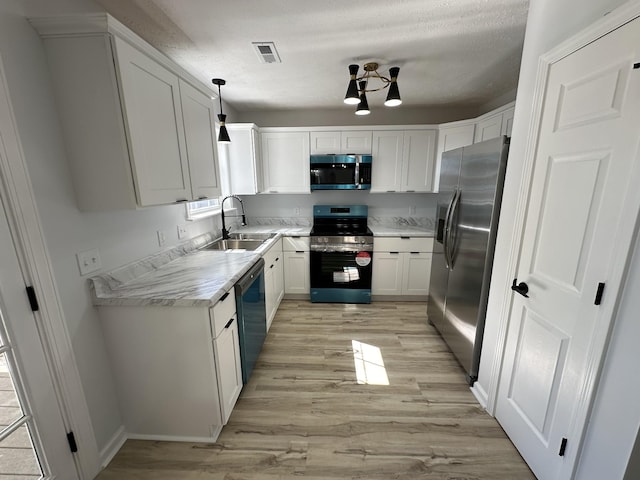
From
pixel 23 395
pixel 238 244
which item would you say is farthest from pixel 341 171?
pixel 23 395

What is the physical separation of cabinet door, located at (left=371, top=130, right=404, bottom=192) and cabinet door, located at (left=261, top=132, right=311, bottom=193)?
3.03 ft

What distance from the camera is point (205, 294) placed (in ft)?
4.81

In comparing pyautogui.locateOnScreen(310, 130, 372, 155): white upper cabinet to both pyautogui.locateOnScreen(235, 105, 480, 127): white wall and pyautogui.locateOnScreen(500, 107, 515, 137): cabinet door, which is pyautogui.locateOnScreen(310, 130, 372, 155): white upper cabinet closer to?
pyautogui.locateOnScreen(235, 105, 480, 127): white wall

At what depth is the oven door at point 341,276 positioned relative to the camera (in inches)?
131

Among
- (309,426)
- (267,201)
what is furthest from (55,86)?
(267,201)

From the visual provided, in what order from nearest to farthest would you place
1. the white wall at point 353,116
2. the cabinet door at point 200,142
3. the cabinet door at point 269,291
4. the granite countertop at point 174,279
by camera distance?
the granite countertop at point 174,279 → the cabinet door at point 200,142 → the cabinet door at point 269,291 → the white wall at point 353,116

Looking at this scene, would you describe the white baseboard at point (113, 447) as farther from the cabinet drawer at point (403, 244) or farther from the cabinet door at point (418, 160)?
the cabinet door at point (418, 160)

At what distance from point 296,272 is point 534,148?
8.90ft

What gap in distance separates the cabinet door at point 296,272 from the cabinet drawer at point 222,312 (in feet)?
5.54

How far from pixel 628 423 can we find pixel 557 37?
67.4 inches

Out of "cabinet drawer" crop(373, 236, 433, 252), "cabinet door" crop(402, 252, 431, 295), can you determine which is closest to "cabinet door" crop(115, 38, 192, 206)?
"cabinet drawer" crop(373, 236, 433, 252)

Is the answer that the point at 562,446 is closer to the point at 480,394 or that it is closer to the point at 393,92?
the point at 480,394

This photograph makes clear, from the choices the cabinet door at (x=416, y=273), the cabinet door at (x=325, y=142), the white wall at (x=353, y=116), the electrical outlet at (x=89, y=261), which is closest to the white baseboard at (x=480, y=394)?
the cabinet door at (x=416, y=273)

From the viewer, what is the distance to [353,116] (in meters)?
3.68
